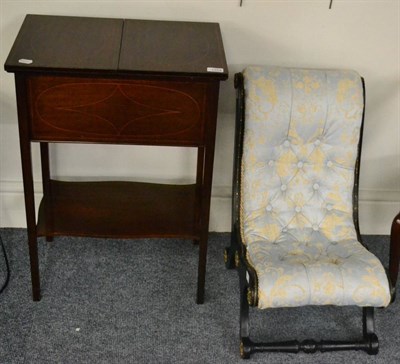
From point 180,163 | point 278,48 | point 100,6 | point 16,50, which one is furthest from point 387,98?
point 16,50

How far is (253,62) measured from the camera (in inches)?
98.1

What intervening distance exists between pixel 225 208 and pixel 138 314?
64cm

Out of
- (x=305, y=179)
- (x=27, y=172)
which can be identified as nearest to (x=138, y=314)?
(x=27, y=172)

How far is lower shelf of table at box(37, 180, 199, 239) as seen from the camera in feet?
7.96

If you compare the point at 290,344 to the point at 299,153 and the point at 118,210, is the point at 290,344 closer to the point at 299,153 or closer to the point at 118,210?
the point at 299,153

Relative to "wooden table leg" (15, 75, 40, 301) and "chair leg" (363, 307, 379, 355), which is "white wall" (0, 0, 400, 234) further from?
"chair leg" (363, 307, 379, 355)

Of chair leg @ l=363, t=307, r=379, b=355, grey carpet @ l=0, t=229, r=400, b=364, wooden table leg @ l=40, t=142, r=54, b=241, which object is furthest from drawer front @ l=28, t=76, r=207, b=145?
chair leg @ l=363, t=307, r=379, b=355

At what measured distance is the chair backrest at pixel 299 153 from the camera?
227 cm

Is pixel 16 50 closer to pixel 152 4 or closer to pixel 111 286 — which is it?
pixel 152 4

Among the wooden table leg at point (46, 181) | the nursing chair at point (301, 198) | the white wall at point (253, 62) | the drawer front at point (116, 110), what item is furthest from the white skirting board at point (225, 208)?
the drawer front at point (116, 110)

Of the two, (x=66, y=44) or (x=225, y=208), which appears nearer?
(x=66, y=44)

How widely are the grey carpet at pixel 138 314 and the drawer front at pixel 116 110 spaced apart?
0.66 meters

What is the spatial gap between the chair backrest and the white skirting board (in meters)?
0.41

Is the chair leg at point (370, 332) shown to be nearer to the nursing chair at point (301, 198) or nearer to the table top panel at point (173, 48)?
the nursing chair at point (301, 198)
